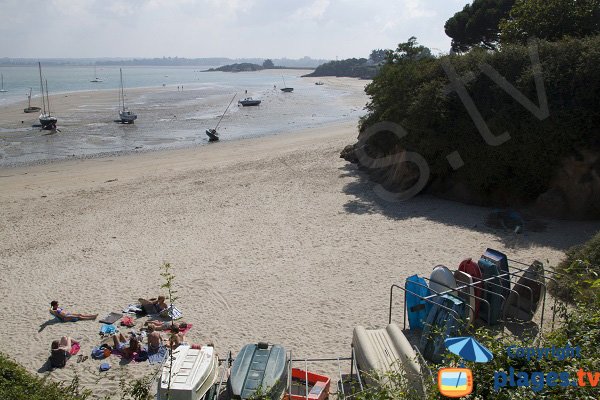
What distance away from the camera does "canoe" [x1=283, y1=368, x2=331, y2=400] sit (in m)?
7.74

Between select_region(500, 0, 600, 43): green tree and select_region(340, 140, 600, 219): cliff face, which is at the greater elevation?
select_region(500, 0, 600, 43): green tree

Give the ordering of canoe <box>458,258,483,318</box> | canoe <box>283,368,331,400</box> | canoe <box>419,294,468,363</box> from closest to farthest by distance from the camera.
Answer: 1. canoe <box>283,368,331,400</box>
2. canoe <box>419,294,468,363</box>
3. canoe <box>458,258,483,318</box>

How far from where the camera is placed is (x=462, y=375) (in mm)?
4656

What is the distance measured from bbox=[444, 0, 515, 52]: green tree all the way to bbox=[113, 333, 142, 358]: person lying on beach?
27587mm

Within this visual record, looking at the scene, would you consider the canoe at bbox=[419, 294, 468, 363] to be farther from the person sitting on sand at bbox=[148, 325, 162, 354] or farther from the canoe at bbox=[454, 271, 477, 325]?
the person sitting on sand at bbox=[148, 325, 162, 354]

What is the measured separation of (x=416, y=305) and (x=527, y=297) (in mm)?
2157

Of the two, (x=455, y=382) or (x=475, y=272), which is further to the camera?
(x=475, y=272)

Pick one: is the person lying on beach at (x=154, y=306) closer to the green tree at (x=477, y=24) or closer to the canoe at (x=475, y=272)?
the canoe at (x=475, y=272)

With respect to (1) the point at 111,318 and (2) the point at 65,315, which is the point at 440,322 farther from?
(2) the point at 65,315

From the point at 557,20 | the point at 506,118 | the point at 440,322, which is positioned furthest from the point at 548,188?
the point at 440,322

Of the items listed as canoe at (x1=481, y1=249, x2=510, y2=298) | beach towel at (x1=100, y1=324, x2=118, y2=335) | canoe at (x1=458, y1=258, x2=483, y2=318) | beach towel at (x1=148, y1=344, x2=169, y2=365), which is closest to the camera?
beach towel at (x1=148, y1=344, x2=169, y2=365)

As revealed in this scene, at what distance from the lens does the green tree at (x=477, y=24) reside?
32.2 metres

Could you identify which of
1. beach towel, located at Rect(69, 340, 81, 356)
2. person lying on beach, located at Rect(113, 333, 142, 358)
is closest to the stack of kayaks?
person lying on beach, located at Rect(113, 333, 142, 358)

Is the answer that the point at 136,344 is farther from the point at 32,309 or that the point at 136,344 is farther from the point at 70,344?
the point at 32,309
